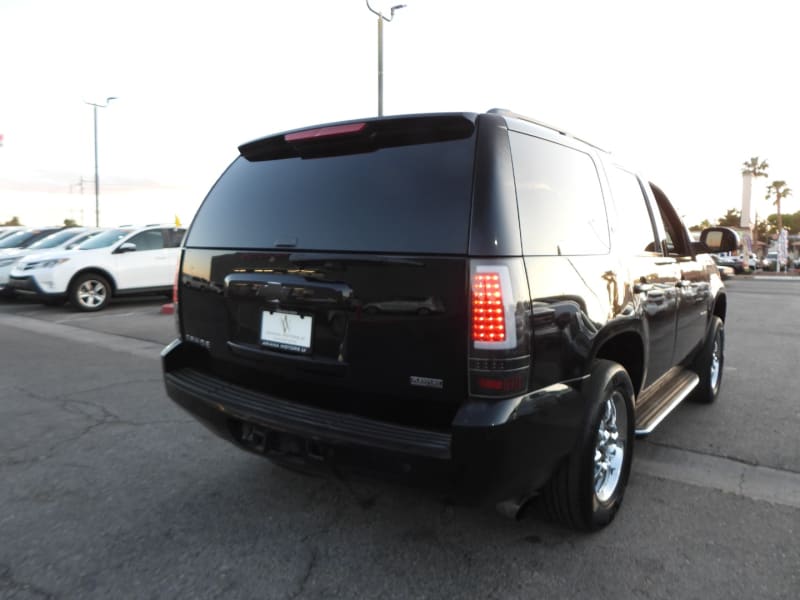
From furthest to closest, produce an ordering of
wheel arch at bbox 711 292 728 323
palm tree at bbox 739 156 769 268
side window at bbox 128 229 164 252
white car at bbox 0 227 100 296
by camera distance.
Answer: palm tree at bbox 739 156 769 268
white car at bbox 0 227 100 296
side window at bbox 128 229 164 252
wheel arch at bbox 711 292 728 323

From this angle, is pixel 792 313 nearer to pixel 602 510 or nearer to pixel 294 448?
pixel 602 510

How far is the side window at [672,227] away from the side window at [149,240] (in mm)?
10577

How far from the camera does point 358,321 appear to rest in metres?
2.45

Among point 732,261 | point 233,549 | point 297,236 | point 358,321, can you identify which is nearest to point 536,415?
point 358,321

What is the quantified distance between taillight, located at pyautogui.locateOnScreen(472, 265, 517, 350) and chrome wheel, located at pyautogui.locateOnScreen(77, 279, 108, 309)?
1142cm

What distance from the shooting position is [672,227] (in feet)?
14.8

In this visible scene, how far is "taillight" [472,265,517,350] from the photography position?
2.23 m

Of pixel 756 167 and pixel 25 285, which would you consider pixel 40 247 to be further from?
pixel 756 167

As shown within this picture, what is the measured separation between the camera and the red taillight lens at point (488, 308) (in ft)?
7.32

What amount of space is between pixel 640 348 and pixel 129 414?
3703 millimetres

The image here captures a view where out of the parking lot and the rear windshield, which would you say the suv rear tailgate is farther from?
the parking lot

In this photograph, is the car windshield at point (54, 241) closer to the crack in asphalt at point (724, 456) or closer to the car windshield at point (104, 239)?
the car windshield at point (104, 239)

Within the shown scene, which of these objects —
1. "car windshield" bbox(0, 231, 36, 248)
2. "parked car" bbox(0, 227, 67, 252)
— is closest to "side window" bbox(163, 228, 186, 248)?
"parked car" bbox(0, 227, 67, 252)

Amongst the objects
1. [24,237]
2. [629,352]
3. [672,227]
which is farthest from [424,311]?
Answer: [24,237]
